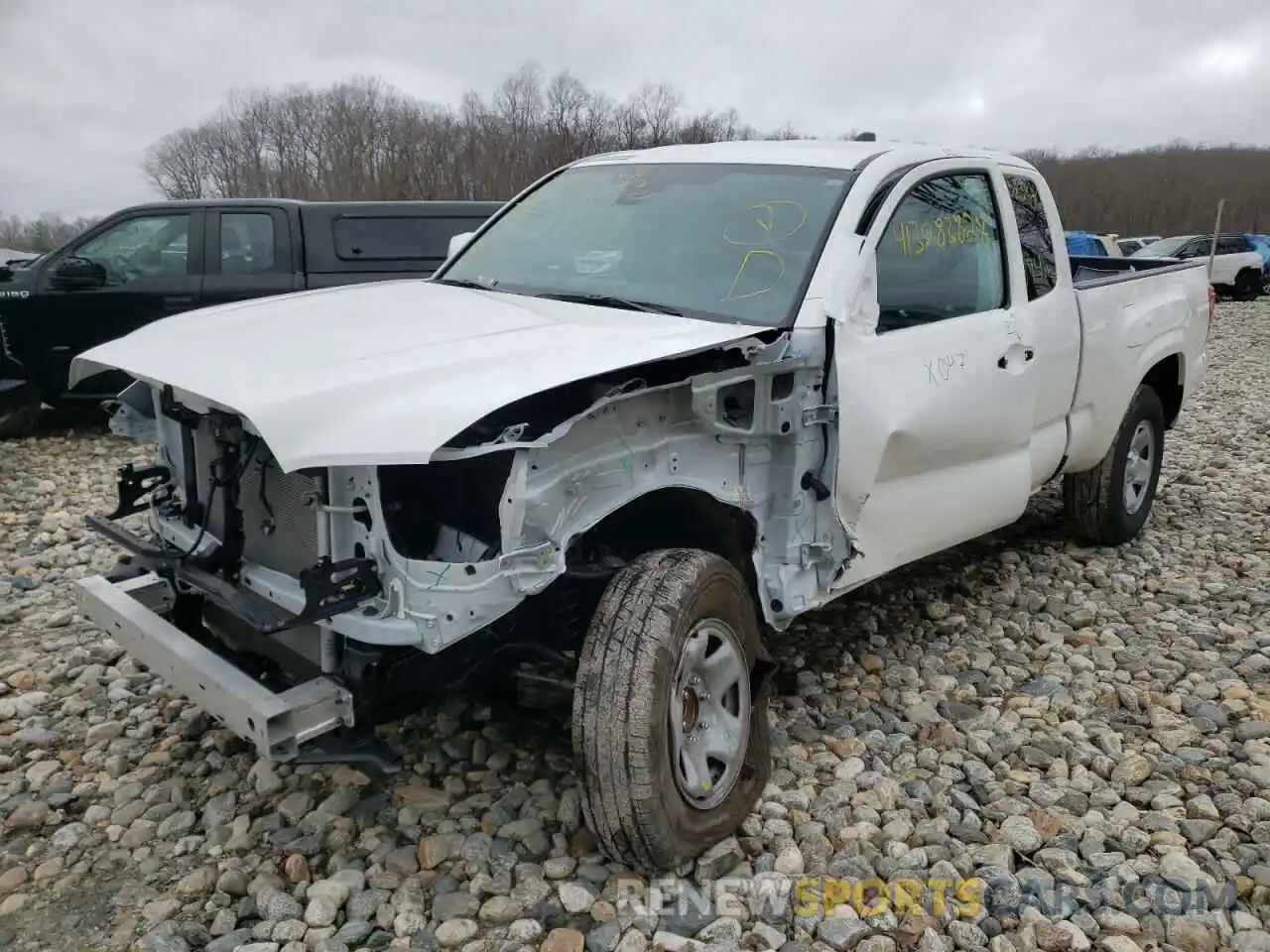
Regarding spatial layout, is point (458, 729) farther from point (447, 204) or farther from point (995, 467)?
point (447, 204)

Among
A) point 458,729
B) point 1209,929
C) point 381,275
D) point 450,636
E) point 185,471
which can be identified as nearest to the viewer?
point 450,636

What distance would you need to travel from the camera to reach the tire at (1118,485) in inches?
211

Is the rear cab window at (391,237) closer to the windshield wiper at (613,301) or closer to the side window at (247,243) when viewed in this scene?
the side window at (247,243)

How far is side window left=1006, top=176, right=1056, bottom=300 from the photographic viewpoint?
4312 mm

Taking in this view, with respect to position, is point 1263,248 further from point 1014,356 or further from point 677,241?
point 677,241

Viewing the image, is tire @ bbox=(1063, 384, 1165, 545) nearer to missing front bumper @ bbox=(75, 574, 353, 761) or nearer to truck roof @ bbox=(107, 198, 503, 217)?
missing front bumper @ bbox=(75, 574, 353, 761)

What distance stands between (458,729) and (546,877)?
88cm

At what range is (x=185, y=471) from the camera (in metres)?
3.19

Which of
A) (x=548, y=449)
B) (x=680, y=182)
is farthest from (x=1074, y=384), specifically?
(x=548, y=449)

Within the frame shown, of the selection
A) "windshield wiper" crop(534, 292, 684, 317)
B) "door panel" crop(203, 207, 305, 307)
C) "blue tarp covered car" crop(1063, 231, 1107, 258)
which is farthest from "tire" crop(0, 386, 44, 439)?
"blue tarp covered car" crop(1063, 231, 1107, 258)

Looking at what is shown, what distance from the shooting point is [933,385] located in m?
3.57

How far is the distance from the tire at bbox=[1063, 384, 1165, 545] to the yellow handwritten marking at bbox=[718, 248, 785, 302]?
105 inches

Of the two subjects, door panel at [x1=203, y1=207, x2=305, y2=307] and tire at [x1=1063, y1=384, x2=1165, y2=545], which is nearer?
tire at [x1=1063, y1=384, x2=1165, y2=545]

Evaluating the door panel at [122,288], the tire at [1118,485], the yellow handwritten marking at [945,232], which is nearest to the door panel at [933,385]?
the yellow handwritten marking at [945,232]
